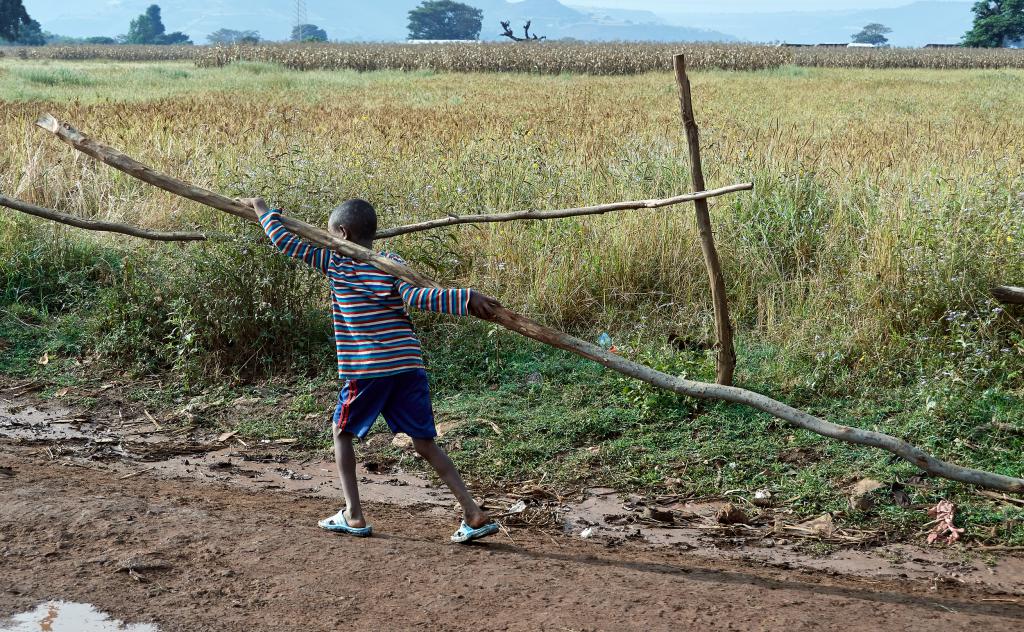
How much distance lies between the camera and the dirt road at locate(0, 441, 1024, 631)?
310 centimetres

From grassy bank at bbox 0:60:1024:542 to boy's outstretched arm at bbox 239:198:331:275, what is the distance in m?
1.47

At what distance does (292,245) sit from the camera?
3.79 m

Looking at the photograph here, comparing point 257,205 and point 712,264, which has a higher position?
point 257,205

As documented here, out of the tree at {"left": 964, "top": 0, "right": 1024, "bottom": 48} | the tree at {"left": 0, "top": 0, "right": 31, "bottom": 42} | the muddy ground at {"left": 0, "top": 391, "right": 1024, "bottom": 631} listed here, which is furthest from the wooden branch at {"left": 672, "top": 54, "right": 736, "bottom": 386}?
the tree at {"left": 0, "top": 0, "right": 31, "bottom": 42}

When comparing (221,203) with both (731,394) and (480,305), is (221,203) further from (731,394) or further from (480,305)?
(731,394)

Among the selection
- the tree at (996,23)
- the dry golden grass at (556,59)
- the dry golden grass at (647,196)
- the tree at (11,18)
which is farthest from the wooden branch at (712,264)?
the tree at (11,18)

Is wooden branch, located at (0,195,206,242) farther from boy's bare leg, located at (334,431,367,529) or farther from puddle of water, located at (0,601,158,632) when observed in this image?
puddle of water, located at (0,601,158,632)

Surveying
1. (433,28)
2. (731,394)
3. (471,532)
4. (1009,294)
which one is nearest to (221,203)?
(471,532)

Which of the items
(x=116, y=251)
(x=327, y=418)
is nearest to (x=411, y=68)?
(x=116, y=251)

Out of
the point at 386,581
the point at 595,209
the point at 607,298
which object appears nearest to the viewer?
the point at 386,581

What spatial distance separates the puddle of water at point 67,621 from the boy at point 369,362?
35.6 inches

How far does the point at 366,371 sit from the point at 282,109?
36.5 feet

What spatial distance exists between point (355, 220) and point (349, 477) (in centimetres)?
103

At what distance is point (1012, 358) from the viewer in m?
5.07
